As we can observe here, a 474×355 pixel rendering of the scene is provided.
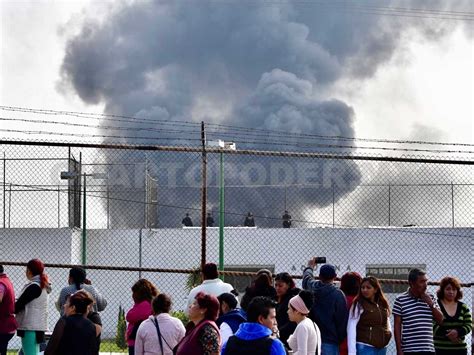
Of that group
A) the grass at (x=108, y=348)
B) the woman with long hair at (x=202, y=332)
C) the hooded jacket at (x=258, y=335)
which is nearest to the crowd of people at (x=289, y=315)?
the woman with long hair at (x=202, y=332)

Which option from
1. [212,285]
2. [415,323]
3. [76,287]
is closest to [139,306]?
[212,285]

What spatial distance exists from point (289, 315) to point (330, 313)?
1358 mm

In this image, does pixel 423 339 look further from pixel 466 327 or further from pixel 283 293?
pixel 283 293

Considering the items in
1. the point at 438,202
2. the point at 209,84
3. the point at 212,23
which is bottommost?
the point at 438,202

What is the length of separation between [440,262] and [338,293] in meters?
16.4

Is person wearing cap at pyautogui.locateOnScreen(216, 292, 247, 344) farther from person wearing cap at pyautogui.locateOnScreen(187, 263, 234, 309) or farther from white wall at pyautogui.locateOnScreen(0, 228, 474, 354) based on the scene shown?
white wall at pyautogui.locateOnScreen(0, 228, 474, 354)

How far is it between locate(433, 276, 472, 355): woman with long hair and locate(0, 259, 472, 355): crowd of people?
1 cm

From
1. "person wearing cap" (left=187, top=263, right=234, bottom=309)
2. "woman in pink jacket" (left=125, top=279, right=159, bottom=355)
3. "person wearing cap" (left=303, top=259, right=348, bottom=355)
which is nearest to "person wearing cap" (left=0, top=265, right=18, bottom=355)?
"woman in pink jacket" (left=125, top=279, right=159, bottom=355)

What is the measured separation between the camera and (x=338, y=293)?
35.6 feet

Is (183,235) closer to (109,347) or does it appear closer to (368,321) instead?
(109,347)

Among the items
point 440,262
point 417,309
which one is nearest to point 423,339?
point 417,309

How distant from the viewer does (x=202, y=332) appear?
833 centimetres

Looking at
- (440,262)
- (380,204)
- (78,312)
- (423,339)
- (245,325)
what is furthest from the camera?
(380,204)

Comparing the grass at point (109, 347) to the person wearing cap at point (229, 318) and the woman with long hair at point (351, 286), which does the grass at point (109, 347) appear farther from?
the person wearing cap at point (229, 318)
